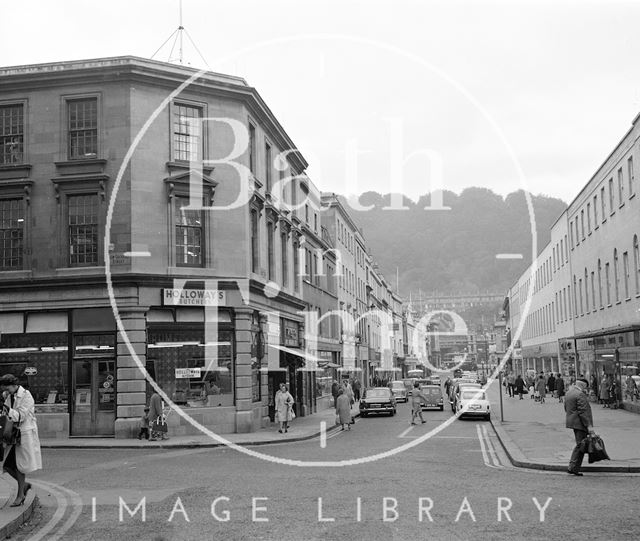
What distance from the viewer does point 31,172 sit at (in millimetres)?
27281

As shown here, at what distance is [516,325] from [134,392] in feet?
269

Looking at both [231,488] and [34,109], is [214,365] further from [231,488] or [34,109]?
[231,488]

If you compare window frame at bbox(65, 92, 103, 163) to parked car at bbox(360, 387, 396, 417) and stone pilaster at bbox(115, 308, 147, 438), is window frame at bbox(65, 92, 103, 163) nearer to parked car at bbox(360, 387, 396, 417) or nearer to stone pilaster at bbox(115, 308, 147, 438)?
stone pilaster at bbox(115, 308, 147, 438)

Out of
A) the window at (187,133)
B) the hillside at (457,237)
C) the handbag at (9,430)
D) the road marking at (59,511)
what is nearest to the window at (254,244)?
the window at (187,133)

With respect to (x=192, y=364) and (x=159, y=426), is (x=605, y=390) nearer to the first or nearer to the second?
(x=192, y=364)

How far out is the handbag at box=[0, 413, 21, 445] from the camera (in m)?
11.2

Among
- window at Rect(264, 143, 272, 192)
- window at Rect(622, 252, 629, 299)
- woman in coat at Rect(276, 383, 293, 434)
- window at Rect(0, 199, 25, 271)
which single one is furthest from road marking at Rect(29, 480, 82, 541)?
window at Rect(622, 252, 629, 299)

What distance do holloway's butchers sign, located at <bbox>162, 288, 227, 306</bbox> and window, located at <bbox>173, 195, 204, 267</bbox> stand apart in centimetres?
105

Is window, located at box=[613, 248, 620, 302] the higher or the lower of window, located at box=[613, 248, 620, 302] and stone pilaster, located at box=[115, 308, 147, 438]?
the higher

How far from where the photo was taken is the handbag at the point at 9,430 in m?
11.2

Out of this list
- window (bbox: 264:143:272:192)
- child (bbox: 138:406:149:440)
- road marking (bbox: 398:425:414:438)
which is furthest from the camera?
window (bbox: 264:143:272:192)

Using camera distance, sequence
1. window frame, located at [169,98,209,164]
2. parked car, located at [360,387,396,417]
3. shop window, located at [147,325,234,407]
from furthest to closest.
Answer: parked car, located at [360,387,396,417]
window frame, located at [169,98,209,164]
shop window, located at [147,325,234,407]

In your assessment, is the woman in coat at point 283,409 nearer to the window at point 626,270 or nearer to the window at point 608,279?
the window at point 626,270

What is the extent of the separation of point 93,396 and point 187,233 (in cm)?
661
